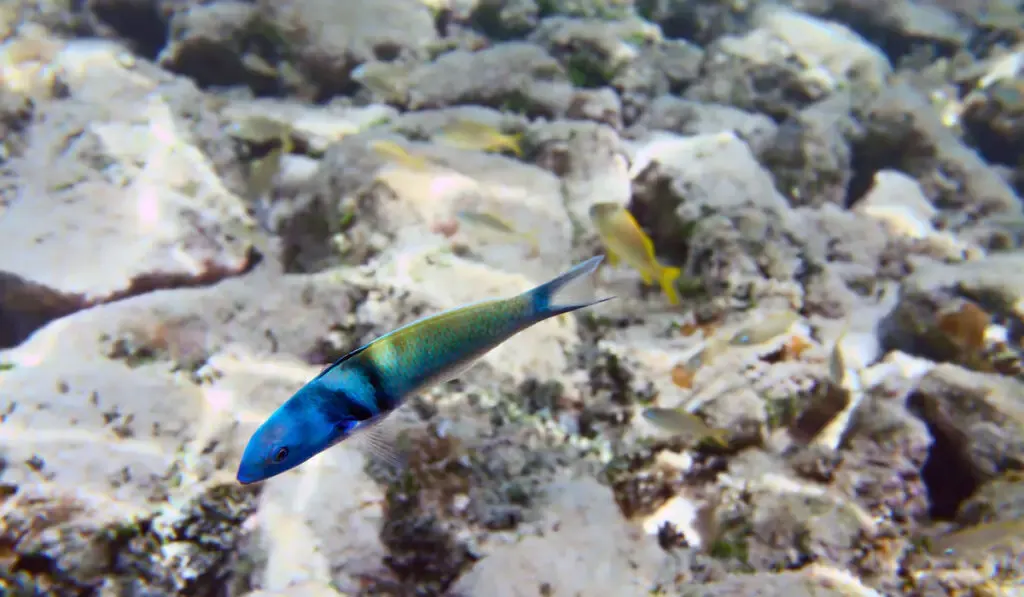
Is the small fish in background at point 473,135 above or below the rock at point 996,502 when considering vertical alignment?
above

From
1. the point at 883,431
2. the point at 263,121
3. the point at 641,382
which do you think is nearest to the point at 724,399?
the point at 641,382

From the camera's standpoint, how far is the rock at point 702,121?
259 inches

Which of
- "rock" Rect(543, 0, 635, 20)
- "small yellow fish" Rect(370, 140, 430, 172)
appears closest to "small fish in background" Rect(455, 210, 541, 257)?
"small yellow fish" Rect(370, 140, 430, 172)

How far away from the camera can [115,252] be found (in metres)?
3.94

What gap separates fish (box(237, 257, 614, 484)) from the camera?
1.15 meters

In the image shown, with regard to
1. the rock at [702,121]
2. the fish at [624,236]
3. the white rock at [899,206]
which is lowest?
the white rock at [899,206]

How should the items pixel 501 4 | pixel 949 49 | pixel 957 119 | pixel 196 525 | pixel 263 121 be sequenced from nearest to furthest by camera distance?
pixel 196 525 → pixel 263 121 → pixel 501 4 → pixel 957 119 → pixel 949 49

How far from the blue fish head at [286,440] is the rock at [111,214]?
139 inches

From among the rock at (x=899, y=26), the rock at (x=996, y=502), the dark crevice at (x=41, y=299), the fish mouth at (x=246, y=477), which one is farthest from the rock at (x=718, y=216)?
the rock at (x=899, y=26)

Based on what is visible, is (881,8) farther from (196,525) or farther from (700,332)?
(196,525)

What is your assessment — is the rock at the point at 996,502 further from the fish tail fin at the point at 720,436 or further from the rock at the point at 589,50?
the rock at the point at 589,50

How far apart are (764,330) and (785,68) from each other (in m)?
6.64

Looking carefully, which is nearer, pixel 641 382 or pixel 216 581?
pixel 216 581

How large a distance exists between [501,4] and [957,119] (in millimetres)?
7520
